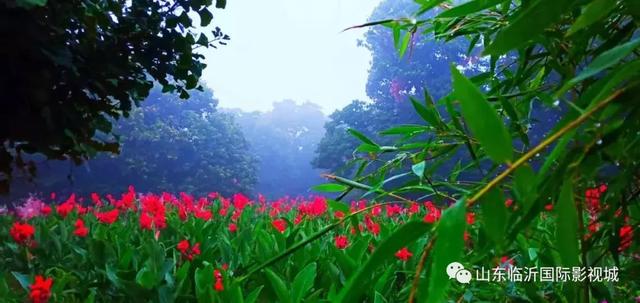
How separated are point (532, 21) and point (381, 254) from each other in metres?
0.25

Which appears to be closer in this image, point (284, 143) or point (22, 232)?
point (22, 232)

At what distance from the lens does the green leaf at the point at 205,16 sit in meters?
Answer: 2.23

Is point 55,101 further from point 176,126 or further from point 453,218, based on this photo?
point 176,126

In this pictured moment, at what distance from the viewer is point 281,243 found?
5.87 ft

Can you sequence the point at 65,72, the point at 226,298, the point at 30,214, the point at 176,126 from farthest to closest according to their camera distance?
the point at 176,126
the point at 30,214
the point at 65,72
the point at 226,298

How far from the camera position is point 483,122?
377mm

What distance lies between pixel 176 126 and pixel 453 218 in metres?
29.7

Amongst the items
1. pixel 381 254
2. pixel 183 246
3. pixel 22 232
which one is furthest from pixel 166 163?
pixel 381 254

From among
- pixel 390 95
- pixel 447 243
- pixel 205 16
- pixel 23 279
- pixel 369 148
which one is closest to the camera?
pixel 447 243

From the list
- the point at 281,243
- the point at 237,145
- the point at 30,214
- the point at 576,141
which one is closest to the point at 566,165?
the point at 576,141

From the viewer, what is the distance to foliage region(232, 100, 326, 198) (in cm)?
4609

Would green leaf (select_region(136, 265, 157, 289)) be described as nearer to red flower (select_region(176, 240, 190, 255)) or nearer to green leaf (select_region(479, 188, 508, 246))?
red flower (select_region(176, 240, 190, 255))

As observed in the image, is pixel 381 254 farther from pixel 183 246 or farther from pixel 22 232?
pixel 22 232

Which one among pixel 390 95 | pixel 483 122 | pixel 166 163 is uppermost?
pixel 390 95
